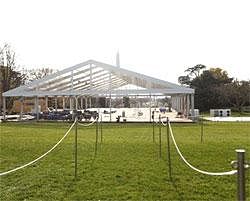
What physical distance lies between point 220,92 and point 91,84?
97.6 feet

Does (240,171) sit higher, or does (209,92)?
(209,92)

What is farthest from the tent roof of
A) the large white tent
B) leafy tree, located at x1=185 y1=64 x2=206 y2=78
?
leafy tree, located at x1=185 y1=64 x2=206 y2=78

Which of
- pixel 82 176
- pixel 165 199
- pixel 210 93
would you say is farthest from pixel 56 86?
Result: pixel 210 93

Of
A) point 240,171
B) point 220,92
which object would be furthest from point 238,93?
point 240,171

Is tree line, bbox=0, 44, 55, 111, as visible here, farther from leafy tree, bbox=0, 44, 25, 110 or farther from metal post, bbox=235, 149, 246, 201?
metal post, bbox=235, 149, 246, 201

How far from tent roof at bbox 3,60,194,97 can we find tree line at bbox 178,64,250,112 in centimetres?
2748

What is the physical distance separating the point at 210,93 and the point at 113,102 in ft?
83.9

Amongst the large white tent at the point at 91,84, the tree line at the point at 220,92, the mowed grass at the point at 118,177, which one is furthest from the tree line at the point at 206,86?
the mowed grass at the point at 118,177

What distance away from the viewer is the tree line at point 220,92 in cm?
5797

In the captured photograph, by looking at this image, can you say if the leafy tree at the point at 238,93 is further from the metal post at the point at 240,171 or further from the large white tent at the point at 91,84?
the metal post at the point at 240,171

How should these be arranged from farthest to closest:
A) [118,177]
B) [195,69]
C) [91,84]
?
1. [195,69]
2. [91,84]
3. [118,177]

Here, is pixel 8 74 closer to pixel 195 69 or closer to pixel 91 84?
pixel 91 84

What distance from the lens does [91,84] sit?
3484 cm

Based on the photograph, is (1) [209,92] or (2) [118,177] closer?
(2) [118,177]
